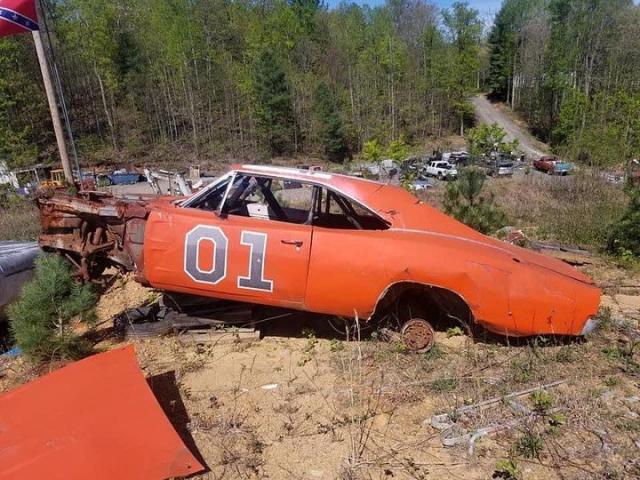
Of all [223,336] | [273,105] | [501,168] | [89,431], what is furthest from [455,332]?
[273,105]

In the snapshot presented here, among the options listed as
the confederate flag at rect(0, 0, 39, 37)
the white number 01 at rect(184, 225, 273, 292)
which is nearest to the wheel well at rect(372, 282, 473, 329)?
the white number 01 at rect(184, 225, 273, 292)

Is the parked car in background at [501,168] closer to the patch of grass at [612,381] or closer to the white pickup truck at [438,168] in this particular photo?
the white pickup truck at [438,168]

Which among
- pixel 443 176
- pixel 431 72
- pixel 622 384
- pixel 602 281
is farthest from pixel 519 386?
pixel 431 72

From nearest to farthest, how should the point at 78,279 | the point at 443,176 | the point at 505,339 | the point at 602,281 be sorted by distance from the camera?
1. the point at 505,339
2. the point at 78,279
3. the point at 602,281
4. the point at 443,176

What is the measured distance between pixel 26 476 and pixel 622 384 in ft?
14.2

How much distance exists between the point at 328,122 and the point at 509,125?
28938 mm

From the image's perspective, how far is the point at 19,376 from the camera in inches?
189

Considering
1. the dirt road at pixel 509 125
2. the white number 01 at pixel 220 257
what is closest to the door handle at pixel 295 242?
the white number 01 at pixel 220 257

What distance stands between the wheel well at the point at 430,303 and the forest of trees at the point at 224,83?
39.5 metres

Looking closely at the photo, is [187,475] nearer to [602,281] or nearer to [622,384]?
[622,384]

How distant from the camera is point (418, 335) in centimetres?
449

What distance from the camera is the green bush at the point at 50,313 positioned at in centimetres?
462

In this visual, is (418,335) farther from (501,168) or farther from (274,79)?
(274,79)

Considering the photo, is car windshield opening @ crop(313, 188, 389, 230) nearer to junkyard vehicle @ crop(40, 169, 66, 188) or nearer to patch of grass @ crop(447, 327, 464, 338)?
patch of grass @ crop(447, 327, 464, 338)
